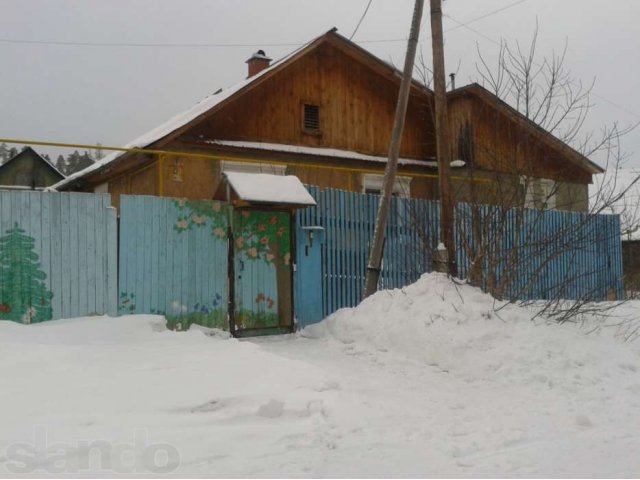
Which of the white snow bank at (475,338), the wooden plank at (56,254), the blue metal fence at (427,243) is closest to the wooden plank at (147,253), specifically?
the wooden plank at (56,254)

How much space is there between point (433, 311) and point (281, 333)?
252 centimetres

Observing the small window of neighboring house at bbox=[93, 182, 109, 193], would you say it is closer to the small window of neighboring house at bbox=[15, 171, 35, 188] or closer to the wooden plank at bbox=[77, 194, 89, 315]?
the small window of neighboring house at bbox=[15, 171, 35, 188]

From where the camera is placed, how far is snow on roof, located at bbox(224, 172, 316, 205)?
841cm

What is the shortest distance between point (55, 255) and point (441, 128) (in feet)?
18.0

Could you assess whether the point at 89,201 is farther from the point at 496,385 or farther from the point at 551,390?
the point at 551,390

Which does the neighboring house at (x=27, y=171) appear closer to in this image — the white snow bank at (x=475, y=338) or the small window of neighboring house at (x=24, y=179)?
the small window of neighboring house at (x=24, y=179)

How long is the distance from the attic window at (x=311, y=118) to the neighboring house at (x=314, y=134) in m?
0.03

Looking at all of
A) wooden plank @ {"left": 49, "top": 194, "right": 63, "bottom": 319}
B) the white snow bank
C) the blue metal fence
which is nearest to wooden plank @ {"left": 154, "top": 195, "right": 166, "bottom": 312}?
wooden plank @ {"left": 49, "top": 194, "right": 63, "bottom": 319}

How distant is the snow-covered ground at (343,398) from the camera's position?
3.83 meters

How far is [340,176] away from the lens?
14.8 metres

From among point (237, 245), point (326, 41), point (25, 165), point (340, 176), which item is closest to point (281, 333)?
point (237, 245)

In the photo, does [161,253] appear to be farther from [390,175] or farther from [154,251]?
[390,175]

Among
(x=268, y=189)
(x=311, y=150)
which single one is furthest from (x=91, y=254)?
(x=311, y=150)

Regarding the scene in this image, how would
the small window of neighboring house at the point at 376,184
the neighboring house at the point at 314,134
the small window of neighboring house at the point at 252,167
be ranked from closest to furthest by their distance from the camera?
the neighboring house at the point at 314,134, the small window of neighboring house at the point at 252,167, the small window of neighboring house at the point at 376,184
